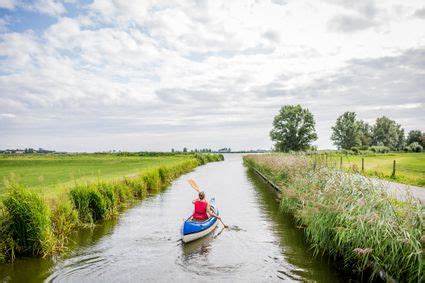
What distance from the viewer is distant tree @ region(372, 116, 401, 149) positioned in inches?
5295

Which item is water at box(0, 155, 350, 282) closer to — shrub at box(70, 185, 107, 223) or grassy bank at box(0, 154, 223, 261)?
grassy bank at box(0, 154, 223, 261)

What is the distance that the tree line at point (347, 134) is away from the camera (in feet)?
299

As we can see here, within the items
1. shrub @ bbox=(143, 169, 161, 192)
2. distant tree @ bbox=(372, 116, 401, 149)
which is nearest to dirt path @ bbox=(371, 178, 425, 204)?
shrub @ bbox=(143, 169, 161, 192)

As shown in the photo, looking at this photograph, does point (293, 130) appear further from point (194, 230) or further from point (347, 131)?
point (194, 230)

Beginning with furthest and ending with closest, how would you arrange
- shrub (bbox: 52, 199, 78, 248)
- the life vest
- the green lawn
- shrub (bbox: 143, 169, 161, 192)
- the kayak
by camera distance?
shrub (bbox: 143, 169, 161, 192) → the green lawn → the life vest → the kayak → shrub (bbox: 52, 199, 78, 248)

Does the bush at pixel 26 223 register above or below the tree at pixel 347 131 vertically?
below

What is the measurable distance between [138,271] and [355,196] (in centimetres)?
633

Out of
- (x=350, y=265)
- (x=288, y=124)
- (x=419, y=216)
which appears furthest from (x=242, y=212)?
(x=288, y=124)

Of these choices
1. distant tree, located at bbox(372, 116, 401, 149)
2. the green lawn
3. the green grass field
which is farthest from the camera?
distant tree, located at bbox(372, 116, 401, 149)

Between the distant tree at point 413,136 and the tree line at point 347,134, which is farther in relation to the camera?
the distant tree at point 413,136

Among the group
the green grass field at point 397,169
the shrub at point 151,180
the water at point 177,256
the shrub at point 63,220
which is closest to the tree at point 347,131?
the green grass field at point 397,169

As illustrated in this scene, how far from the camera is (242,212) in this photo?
63.0 ft

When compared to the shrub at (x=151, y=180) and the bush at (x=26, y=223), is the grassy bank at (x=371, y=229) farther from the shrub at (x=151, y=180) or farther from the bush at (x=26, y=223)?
the shrub at (x=151, y=180)

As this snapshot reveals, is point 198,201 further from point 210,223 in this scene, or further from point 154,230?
point 154,230
